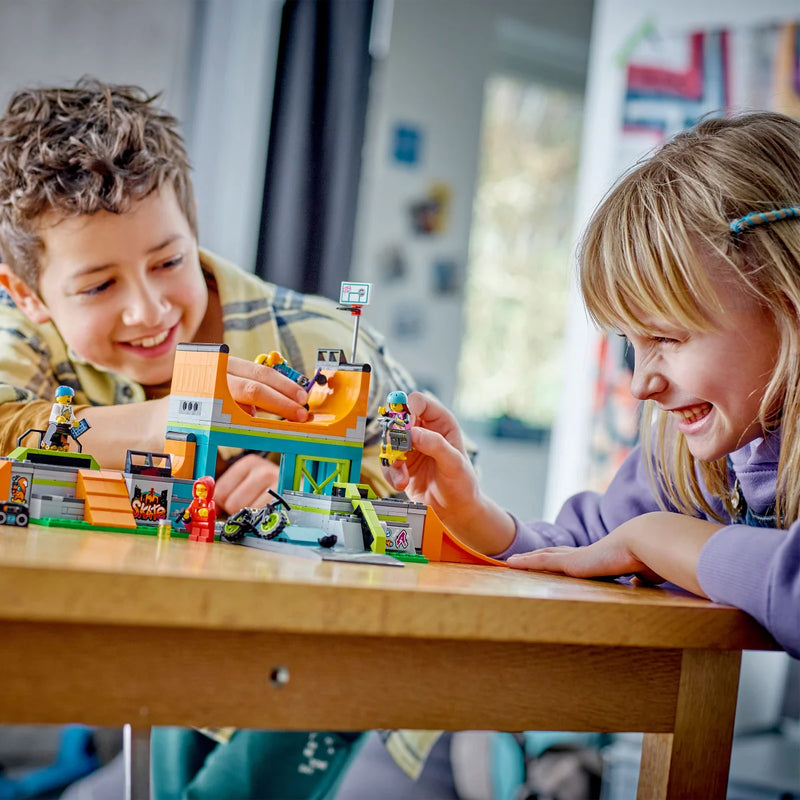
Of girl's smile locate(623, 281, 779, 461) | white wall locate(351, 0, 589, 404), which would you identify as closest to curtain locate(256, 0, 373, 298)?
white wall locate(351, 0, 589, 404)

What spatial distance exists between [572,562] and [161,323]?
0.64 m

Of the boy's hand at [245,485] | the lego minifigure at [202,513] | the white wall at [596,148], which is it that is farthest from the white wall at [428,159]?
the lego minifigure at [202,513]

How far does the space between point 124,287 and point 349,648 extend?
2.40 ft

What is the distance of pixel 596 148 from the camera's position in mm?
2359

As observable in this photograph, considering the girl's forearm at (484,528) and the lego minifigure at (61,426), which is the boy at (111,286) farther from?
the girl's forearm at (484,528)

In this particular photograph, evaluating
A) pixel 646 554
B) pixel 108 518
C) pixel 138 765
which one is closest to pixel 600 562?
pixel 646 554

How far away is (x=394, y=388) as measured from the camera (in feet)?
4.66

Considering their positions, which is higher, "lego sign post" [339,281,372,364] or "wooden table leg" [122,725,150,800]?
"lego sign post" [339,281,372,364]

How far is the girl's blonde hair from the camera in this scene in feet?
2.99

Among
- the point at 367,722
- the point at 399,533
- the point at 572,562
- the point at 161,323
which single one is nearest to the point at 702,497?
the point at 572,562

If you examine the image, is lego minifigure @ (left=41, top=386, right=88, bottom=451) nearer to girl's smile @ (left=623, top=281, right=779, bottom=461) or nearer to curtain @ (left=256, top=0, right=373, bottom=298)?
girl's smile @ (left=623, top=281, right=779, bottom=461)

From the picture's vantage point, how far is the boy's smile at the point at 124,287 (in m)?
1.21

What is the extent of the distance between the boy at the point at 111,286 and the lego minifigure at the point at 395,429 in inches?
11.8

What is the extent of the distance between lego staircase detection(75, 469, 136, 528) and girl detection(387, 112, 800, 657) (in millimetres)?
265
